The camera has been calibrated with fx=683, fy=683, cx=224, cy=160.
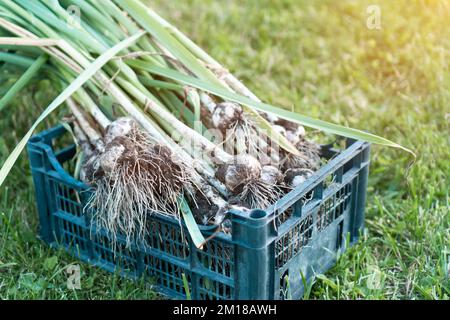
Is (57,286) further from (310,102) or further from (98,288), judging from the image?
(310,102)

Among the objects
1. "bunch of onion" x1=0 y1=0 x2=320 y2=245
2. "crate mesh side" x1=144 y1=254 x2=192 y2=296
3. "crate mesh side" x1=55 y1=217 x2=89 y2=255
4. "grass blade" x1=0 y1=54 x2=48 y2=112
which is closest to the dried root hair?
"bunch of onion" x1=0 y1=0 x2=320 y2=245

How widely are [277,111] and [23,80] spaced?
0.73 meters

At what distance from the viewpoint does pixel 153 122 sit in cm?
182

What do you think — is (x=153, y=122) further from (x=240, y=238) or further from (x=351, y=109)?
(x=351, y=109)

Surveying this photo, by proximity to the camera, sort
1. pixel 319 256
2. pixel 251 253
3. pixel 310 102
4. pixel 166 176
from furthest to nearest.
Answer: pixel 310 102, pixel 319 256, pixel 166 176, pixel 251 253

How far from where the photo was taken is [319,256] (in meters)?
1.81

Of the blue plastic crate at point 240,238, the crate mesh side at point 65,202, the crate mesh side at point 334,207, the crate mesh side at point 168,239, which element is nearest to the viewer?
the blue plastic crate at point 240,238

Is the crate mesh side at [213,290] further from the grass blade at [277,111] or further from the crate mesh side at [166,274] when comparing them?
the grass blade at [277,111]

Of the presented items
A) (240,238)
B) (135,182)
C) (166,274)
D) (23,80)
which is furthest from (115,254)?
(23,80)

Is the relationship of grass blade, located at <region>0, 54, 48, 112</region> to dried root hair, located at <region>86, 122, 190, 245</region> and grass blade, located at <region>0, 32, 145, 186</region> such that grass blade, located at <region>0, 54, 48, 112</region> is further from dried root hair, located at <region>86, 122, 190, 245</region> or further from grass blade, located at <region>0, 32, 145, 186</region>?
dried root hair, located at <region>86, 122, 190, 245</region>

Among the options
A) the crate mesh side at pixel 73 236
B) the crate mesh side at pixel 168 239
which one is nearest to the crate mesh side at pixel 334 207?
the crate mesh side at pixel 168 239

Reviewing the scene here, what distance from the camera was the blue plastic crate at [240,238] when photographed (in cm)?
157

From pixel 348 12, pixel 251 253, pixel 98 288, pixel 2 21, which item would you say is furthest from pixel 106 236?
pixel 348 12

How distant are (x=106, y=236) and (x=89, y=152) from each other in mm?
233
